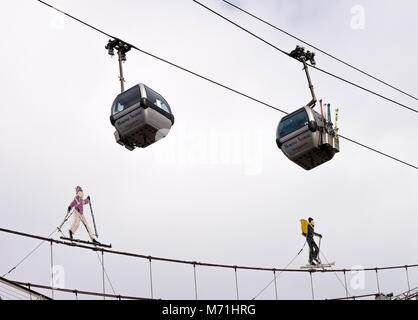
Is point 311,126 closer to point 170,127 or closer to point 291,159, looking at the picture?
point 291,159

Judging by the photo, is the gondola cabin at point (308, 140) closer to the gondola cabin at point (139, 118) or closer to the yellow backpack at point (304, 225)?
the yellow backpack at point (304, 225)

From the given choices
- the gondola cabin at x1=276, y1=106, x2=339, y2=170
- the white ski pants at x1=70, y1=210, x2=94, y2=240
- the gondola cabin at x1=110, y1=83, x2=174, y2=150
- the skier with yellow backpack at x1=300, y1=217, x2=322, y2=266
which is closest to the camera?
the white ski pants at x1=70, y1=210, x2=94, y2=240

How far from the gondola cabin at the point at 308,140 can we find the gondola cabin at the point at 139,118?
431 cm

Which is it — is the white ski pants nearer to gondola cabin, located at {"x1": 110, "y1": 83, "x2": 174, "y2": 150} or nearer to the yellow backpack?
gondola cabin, located at {"x1": 110, "y1": 83, "x2": 174, "y2": 150}

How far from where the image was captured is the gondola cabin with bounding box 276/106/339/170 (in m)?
29.2

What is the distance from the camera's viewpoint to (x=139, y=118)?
2688 centimetres

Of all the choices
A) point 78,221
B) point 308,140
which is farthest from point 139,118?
point 308,140

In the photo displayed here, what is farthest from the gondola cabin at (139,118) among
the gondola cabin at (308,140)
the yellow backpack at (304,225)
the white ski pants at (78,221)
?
the yellow backpack at (304,225)

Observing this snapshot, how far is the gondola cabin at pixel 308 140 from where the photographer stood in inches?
1150

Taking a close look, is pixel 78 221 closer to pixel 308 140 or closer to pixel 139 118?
pixel 139 118

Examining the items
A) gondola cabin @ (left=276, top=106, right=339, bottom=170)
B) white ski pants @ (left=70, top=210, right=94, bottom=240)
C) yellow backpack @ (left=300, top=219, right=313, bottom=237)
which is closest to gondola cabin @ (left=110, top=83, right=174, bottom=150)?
white ski pants @ (left=70, top=210, right=94, bottom=240)

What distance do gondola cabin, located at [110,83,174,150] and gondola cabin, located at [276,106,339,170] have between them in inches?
170

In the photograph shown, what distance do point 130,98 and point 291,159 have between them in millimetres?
5700
